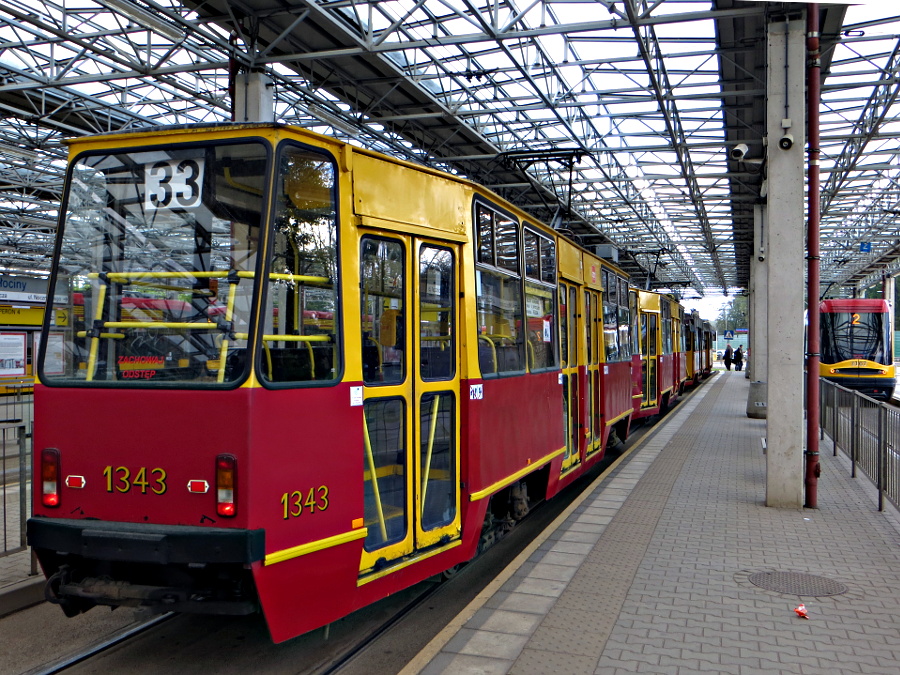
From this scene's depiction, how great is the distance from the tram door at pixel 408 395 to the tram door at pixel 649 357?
11.2 m

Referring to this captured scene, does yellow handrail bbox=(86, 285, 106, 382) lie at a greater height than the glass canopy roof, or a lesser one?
lesser

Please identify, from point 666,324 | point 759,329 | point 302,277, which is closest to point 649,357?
point 666,324

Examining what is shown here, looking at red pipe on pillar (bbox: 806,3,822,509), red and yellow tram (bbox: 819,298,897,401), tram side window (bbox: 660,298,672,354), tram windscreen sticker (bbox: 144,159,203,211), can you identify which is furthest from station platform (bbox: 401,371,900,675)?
red and yellow tram (bbox: 819,298,897,401)

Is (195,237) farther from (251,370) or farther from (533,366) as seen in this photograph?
(533,366)

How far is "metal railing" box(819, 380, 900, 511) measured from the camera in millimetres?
8172

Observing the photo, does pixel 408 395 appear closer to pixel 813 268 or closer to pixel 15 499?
pixel 813 268

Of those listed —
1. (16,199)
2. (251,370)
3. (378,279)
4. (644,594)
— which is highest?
(16,199)

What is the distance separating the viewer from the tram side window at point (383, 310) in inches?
188

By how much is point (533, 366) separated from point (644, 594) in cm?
238

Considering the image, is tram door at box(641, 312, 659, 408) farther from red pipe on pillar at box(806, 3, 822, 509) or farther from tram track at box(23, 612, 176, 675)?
tram track at box(23, 612, 176, 675)

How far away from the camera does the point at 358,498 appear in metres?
4.51

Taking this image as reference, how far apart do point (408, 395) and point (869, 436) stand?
23.6ft

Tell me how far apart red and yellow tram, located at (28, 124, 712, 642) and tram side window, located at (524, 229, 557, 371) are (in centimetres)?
206

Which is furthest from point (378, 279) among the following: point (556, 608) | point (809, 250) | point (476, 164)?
point (476, 164)
